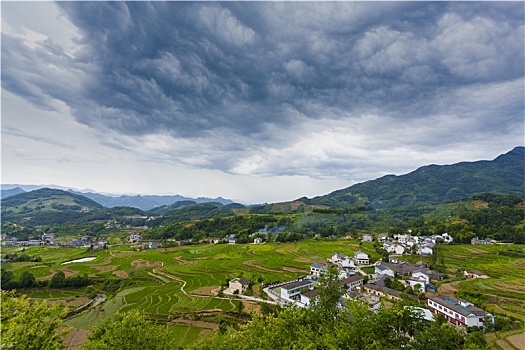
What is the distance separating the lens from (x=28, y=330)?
11.7 m

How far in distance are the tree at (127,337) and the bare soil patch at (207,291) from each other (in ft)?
106

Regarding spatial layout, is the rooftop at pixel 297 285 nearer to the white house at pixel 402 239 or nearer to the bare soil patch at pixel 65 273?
the bare soil patch at pixel 65 273

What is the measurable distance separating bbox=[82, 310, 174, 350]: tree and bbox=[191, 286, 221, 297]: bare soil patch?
32.4m

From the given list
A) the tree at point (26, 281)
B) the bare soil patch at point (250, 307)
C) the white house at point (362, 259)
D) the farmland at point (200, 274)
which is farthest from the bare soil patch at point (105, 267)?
the white house at point (362, 259)

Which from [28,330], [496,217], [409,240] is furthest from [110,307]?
[496,217]

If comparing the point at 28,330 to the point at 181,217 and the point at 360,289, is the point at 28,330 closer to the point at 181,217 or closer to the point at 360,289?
the point at 360,289

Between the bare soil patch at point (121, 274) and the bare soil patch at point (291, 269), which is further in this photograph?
the bare soil patch at point (291, 269)

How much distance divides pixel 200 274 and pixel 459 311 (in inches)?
1911

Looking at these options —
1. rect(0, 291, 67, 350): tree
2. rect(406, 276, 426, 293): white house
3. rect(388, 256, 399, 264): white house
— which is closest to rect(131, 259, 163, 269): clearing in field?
rect(406, 276, 426, 293): white house

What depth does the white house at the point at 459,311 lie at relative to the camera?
104 feet

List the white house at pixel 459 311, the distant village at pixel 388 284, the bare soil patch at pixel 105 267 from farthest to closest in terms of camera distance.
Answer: the bare soil patch at pixel 105 267, the distant village at pixel 388 284, the white house at pixel 459 311

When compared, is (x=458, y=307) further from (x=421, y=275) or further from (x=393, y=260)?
(x=393, y=260)

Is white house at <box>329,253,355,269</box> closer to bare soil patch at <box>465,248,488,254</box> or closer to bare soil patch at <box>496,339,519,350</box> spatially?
bare soil patch at <box>465,248,488,254</box>

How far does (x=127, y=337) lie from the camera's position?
584 inches
